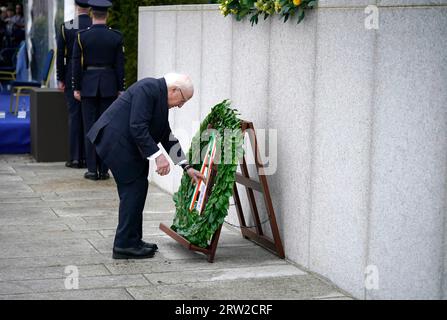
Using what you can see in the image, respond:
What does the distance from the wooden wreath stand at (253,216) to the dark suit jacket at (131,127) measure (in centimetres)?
56

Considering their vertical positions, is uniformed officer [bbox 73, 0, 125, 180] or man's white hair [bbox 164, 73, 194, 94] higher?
uniformed officer [bbox 73, 0, 125, 180]

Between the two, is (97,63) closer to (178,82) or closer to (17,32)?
(178,82)

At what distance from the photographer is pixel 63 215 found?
324 inches

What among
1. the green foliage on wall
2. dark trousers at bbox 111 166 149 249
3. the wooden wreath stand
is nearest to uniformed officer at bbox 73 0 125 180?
the green foliage on wall

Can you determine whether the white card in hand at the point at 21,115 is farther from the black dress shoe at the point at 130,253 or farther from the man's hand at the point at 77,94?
the black dress shoe at the point at 130,253

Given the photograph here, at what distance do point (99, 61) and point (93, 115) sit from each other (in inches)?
26.6

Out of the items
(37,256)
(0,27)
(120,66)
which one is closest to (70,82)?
(120,66)

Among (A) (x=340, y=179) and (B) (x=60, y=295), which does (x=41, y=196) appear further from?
(A) (x=340, y=179)

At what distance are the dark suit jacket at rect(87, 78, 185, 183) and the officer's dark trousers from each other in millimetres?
3884

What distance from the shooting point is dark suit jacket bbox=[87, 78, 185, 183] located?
622 centimetres

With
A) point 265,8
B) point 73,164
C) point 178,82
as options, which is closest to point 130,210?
point 178,82

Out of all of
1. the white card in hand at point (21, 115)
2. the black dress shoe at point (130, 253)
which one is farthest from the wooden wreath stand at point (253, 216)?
the white card in hand at point (21, 115)

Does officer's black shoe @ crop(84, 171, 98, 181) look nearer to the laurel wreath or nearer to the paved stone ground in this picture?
the paved stone ground
